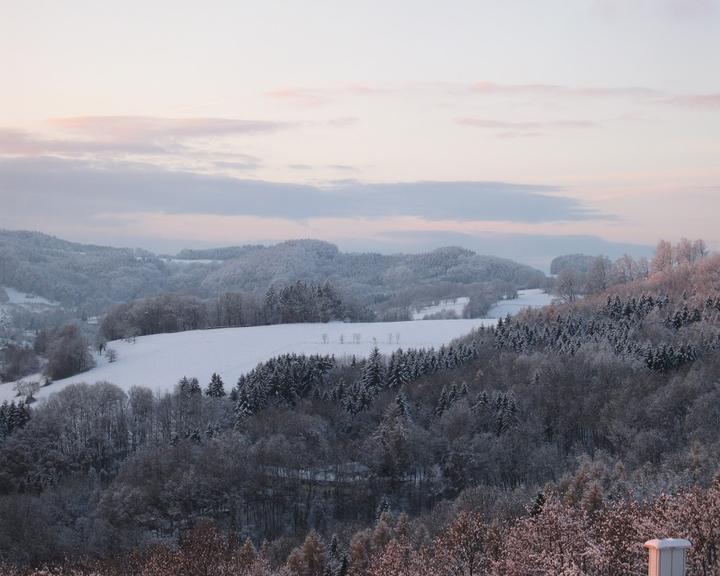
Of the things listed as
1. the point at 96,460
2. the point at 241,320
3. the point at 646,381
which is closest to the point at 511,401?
the point at 646,381

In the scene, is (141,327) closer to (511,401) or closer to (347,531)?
(511,401)

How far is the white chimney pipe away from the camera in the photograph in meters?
10.2

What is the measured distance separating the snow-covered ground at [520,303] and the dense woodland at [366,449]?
35542mm

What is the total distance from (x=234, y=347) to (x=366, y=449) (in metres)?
33.6

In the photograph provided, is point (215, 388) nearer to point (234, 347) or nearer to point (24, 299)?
point (234, 347)

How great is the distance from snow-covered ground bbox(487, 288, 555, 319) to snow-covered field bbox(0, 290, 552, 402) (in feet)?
63.6

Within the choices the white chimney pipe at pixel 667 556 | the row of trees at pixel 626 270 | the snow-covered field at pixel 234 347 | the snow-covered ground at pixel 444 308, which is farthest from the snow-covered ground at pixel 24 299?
the white chimney pipe at pixel 667 556

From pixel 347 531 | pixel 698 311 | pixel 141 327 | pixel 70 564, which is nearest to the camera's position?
pixel 70 564

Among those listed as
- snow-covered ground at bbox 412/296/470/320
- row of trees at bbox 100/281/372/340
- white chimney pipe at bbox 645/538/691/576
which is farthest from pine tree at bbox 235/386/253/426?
snow-covered ground at bbox 412/296/470/320

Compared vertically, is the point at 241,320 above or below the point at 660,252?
below

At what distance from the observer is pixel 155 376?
79500 millimetres

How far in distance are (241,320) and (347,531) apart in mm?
68148

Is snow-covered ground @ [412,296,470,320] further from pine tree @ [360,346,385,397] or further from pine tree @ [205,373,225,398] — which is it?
pine tree @ [205,373,225,398]

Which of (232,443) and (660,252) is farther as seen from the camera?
(660,252)
